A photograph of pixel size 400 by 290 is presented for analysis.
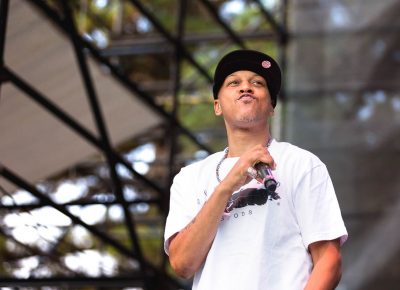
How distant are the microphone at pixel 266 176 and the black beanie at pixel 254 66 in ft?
0.95

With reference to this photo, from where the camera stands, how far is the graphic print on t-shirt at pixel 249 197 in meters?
2.23

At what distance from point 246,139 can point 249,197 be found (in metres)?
0.16

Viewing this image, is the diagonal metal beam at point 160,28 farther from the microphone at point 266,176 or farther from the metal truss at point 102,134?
the microphone at point 266,176

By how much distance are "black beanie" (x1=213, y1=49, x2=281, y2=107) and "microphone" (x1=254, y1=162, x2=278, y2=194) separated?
290 mm

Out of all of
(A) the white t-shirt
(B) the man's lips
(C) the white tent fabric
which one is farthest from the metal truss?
(A) the white t-shirt

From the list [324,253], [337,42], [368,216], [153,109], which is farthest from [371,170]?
[324,253]

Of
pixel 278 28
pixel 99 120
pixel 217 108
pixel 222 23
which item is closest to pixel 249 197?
pixel 217 108

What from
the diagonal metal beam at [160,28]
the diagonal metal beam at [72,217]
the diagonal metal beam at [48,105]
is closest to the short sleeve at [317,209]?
the diagonal metal beam at [48,105]

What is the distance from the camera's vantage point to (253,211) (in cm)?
222

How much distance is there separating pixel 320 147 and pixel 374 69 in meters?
0.74

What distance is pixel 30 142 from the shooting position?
7301 millimetres

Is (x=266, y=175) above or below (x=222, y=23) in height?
below

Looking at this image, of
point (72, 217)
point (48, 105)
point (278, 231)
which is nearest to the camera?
point (278, 231)

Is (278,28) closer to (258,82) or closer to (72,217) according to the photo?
(72,217)
